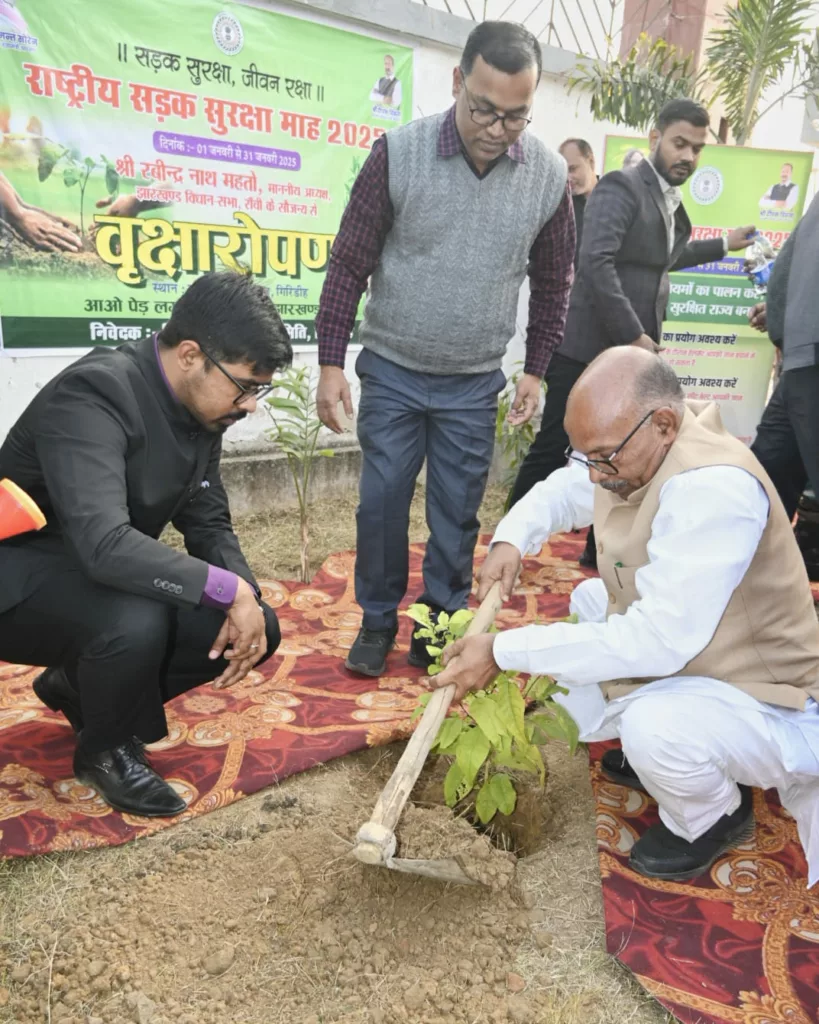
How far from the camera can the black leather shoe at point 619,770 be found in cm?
233

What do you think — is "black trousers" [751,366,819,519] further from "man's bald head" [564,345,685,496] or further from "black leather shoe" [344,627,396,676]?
"black leather shoe" [344,627,396,676]

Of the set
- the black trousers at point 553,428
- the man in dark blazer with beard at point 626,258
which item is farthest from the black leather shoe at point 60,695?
the man in dark blazer with beard at point 626,258

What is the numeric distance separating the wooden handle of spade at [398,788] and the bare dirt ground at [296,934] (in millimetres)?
196

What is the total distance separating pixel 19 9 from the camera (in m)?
3.45

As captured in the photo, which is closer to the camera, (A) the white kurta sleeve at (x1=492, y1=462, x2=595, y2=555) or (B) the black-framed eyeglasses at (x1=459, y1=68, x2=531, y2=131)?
(A) the white kurta sleeve at (x1=492, y1=462, x2=595, y2=555)

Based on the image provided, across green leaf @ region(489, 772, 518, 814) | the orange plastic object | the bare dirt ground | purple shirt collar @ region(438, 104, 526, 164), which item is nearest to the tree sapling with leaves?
green leaf @ region(489, 772, 518, 814)

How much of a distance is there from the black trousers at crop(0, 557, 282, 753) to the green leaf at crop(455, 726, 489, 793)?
747 millimetres

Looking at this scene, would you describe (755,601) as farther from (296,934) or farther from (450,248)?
(450,248)

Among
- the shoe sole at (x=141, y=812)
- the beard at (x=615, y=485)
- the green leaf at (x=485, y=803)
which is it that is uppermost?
the beard at (x=615, y=485)

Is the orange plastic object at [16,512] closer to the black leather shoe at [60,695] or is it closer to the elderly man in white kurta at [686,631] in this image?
the black leather shoe at [60,695]

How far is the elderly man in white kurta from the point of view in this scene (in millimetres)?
1721

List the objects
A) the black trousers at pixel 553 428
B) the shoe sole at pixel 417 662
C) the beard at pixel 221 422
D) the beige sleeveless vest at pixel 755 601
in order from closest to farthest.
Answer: the beige sleeveless vest at pixel 755 601 < the beard at pixel 221 422 < the shoe sole at pixel 417 662 < the black trousers at pixel 553 428

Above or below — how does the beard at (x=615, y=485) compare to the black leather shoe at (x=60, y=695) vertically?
above

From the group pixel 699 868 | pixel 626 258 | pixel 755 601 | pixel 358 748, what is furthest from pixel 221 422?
pixel 626 258
